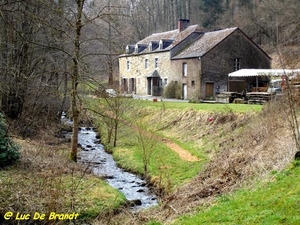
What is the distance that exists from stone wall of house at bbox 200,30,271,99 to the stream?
714 inches

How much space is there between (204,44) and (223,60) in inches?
119

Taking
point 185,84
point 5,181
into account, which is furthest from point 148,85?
point 5,181

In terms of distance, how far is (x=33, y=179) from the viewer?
11906 millimetres

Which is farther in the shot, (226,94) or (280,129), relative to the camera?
(226,94)

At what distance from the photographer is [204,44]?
4050 centimetres

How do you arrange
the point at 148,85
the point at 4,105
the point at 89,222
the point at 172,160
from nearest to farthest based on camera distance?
1. the point at 89,222
2. the point at 172,160
3. the point at 4,105
4. the point at 148,85

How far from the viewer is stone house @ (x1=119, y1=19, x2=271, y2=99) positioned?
38.8 metres

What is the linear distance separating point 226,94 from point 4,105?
18.5m

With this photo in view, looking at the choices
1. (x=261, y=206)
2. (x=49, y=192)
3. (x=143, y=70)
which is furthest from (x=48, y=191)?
(x=143, y=70)

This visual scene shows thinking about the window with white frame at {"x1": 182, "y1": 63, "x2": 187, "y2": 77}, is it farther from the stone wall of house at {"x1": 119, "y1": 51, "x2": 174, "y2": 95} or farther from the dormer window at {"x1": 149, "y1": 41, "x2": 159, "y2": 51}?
the dormer window at {"x1": 149, "y1": 41, "x2": 159, "y2": 51}

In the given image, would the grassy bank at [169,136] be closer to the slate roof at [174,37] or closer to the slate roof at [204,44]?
the slate roof at [204,44]

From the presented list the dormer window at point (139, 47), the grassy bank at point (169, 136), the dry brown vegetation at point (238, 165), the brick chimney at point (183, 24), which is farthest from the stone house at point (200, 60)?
the dry brown vegetation at point (238, 165)

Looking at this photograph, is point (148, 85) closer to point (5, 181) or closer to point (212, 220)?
point (5, 181)

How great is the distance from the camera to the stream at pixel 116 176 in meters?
13.5
